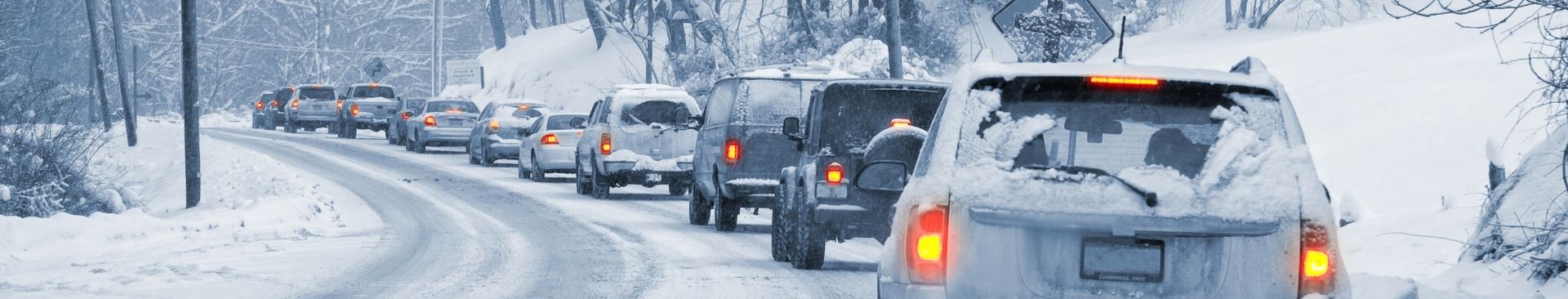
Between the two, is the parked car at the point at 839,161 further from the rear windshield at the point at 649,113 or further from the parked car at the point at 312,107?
the parked car at the point at 312,107

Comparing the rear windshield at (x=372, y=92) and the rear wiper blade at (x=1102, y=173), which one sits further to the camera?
the rear windshield at (x=372, y=92)

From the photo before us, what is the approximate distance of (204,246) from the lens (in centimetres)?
1427

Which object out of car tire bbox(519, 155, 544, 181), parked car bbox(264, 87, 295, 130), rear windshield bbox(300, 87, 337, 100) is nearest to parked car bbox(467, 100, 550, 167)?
car tire bbox(519, 155, 544, 181)

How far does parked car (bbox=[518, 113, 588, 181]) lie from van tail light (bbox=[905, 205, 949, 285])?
20.1m

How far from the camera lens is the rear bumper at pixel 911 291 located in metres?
5.81

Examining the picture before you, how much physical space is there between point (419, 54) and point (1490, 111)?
255 feet

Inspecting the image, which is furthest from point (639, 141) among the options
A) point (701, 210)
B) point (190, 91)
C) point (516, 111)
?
point (516, 111)

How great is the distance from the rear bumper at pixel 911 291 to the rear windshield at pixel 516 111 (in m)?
25.6

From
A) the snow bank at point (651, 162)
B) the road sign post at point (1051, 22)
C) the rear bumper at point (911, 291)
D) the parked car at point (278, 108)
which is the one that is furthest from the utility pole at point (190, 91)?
the parked car at point (278, 108)

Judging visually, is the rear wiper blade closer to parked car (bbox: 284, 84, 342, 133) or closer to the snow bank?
the snow bank

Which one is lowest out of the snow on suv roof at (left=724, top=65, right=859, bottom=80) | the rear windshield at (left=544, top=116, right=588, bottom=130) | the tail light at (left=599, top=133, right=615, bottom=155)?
the tail light at (left=599, top=133, right=615, bottom=155)

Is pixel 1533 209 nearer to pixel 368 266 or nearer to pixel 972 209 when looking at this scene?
pixel 972 209

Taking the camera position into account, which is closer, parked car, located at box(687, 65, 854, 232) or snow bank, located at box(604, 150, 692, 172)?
parked car, located at box(687, 65, 854, 232)

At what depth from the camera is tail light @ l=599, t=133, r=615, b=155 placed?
70.2ft
